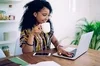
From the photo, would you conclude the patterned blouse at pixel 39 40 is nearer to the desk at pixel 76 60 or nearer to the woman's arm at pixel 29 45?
the woman's arm at pixel 29 45

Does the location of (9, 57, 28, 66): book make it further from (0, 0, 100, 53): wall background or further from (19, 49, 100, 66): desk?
(0, 0, 100, 53): wall background

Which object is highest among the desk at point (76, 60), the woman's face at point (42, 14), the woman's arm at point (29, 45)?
the woman's face at point (42, 14)

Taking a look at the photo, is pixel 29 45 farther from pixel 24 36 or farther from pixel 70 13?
pixel 70 13

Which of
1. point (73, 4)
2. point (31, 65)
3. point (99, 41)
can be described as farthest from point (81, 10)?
point (31, 65)

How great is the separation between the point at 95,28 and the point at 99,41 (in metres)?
0.29

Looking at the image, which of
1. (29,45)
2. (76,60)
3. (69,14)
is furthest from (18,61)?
(69,14)

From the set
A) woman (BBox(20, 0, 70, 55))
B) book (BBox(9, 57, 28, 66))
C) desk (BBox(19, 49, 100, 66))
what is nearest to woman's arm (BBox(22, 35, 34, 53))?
woman (BBox(20, 0, 70, 55))

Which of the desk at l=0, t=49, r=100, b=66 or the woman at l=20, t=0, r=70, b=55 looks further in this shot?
the woman at l=20, t=0, r=70, b=55

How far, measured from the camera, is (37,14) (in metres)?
1.71

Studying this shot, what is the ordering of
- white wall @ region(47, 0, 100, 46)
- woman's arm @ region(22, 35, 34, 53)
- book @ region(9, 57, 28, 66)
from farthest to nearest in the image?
white wall @ region(47, 0, 100, 46), woman's arm @ region(22, 35, 34, 53), book @ region(9, 57, 28, 66)

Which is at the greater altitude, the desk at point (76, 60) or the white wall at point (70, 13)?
the white wall at point (70, 13)

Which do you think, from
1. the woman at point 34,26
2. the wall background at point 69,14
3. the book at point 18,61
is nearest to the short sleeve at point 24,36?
the woman at point 34,26

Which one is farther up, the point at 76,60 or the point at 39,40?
the point at 39,40

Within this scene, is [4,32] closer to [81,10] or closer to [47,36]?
[47,36]
